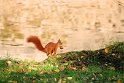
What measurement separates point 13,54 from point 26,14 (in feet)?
3.36

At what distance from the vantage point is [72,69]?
8570 mm

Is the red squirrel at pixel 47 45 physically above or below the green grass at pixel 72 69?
above

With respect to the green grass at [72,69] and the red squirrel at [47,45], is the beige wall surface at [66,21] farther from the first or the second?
the green grass at [72,69]

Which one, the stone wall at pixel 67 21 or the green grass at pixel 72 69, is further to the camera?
the stone wall at pixel 67 21

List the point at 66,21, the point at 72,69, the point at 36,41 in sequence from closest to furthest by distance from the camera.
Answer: the point at 72,69 < the point at 36,41 < the point at 66,21

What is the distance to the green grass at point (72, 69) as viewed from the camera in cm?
776

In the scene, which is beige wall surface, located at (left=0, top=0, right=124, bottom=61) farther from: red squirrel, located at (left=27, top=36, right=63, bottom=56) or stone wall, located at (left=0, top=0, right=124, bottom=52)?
red squirrel, located at (left=27, top=36, right=63, bottom=56)

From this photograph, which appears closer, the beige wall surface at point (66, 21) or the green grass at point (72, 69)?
the green grass at point (72, 69)

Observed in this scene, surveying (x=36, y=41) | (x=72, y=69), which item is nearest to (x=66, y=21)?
(x=36, y=41)

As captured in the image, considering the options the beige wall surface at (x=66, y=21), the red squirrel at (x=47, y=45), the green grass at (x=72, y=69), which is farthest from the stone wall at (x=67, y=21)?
the green grass at (x=72, y=69)

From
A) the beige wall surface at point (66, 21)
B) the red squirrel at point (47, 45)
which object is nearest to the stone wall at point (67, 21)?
the beige wall surface at point (66, 21)

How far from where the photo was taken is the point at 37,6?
945 cm

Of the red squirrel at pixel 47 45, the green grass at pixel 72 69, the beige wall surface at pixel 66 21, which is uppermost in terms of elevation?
the beige wall surface at pixel 66 21

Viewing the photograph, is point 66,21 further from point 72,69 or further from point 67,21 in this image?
point 72,69
